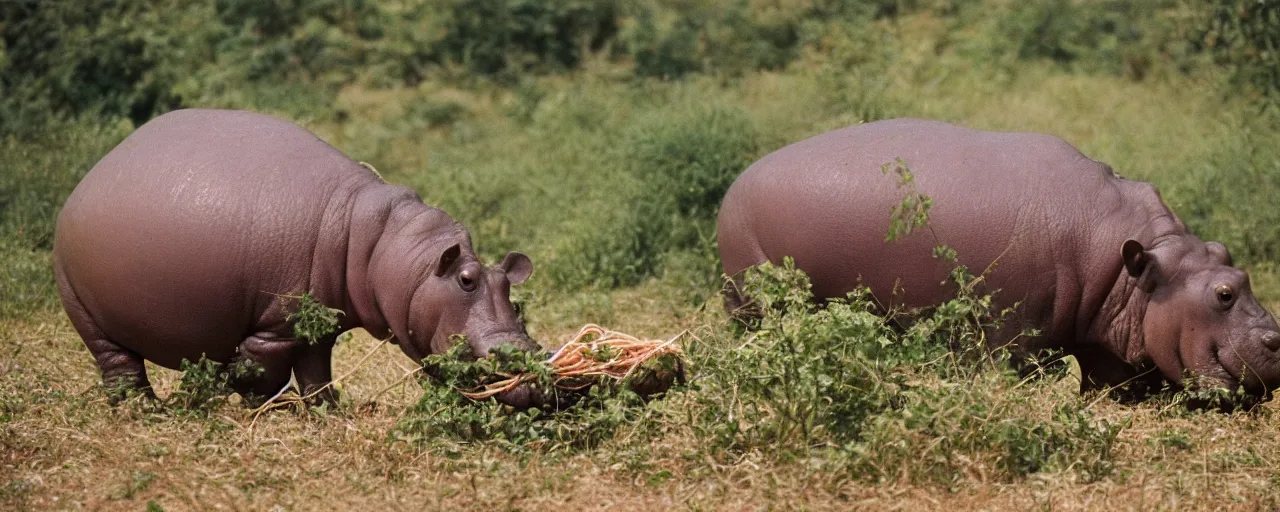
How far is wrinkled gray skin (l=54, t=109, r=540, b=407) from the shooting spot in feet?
20.6

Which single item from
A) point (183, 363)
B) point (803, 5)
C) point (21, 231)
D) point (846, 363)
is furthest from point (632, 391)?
point (803, 5)

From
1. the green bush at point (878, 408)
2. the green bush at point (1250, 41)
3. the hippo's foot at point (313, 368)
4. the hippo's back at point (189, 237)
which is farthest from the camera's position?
the green bush at point (1250, 41)

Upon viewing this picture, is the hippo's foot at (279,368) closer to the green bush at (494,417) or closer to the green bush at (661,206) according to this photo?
the green bush at (494,417)

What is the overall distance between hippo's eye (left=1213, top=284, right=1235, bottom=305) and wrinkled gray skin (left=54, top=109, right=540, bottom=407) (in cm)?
336

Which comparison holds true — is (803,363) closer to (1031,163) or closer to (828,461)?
(828,461)

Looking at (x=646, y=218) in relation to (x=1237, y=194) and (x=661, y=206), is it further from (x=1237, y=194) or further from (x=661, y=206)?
(x=1237, y=194)

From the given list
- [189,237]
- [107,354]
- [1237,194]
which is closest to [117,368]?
[107,354]

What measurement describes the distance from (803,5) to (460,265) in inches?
391

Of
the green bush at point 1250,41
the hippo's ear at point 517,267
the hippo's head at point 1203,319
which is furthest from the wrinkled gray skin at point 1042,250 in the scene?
the green bush at point 1250,41

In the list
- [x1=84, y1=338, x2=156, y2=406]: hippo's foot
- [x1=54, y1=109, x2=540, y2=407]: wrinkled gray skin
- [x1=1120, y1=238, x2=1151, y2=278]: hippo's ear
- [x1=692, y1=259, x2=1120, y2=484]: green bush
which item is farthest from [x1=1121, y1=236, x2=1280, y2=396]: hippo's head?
[x1=84, y1=338, x2=156, y2=406]: hippo's foot

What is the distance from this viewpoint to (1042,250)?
256 inches

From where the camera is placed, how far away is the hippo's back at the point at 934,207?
652cm

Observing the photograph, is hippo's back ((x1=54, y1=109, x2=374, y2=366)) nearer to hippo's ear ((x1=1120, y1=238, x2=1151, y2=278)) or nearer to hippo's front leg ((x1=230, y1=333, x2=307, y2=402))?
hippo's front leg ((x1=230, y1=333, x2=307, y2=402))

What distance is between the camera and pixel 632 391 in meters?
6.26
